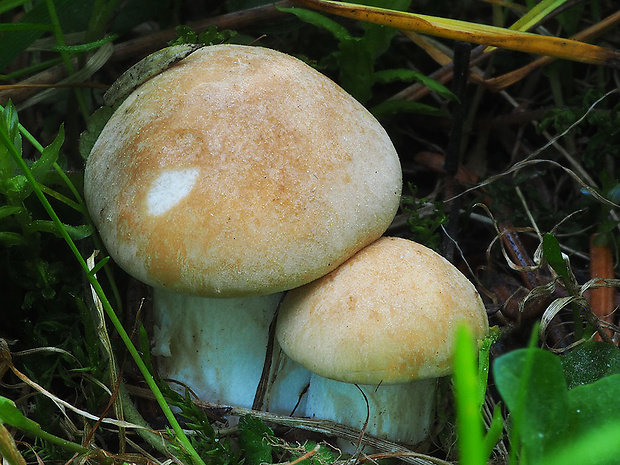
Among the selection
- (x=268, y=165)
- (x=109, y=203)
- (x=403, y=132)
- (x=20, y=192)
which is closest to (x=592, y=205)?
A: (x=403, y=132)

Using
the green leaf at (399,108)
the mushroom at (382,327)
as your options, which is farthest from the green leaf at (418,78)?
the mushroom at (382,327)

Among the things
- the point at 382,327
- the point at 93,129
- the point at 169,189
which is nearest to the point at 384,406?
the point at 382,327

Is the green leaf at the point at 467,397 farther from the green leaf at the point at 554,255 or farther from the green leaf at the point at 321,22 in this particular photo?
the green leaf at the point at 321,22

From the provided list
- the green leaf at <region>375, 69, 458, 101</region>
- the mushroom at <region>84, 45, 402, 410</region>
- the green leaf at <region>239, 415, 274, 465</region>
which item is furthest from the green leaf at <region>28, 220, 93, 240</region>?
the green leaf at <region>375, 69, 458, 101</region>

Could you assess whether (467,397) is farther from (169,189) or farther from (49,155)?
(49,155)

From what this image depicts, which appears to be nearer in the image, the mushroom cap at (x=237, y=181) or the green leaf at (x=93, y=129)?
the mushroom cap at (x=237, y=181)

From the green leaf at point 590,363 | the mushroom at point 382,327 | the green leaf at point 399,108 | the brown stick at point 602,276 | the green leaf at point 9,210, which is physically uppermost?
the green leaf at point 9,210

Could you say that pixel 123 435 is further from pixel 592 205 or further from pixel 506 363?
pixel 592 205

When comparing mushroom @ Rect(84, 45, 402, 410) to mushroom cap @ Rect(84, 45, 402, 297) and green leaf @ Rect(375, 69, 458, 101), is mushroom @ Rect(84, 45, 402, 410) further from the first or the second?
green leaf @ Rect(375, 69, 458, 101)
